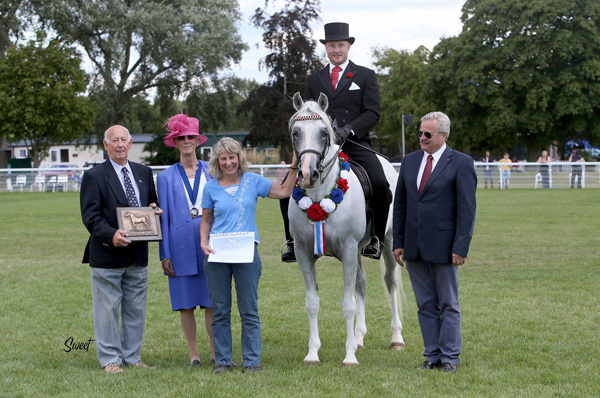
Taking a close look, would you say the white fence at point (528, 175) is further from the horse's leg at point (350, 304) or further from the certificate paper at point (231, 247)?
the certificate paper at point (231, 247)

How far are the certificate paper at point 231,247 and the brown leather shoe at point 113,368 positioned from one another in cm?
132

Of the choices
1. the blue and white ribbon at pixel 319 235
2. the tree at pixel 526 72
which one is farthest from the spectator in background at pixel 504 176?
the blue and white ribbon at pixel 319 235

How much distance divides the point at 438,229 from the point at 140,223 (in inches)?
103

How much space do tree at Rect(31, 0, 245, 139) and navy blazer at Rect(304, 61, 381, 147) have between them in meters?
35.9

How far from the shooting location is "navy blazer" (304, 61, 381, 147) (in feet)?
23.6

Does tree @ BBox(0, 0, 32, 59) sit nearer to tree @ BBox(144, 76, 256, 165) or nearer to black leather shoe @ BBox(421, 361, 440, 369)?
tree @ BBox(144, 76, 256, 165)

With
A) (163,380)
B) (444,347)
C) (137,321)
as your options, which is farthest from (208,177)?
(444,347)

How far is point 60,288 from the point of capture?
10578 millimetres

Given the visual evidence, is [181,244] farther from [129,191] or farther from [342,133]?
[342,133]

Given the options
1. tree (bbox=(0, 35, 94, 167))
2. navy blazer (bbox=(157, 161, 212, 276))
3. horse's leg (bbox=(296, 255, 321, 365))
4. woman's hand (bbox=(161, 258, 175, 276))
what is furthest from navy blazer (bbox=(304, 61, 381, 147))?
tree (bbox=(0, 35, 94, 167))

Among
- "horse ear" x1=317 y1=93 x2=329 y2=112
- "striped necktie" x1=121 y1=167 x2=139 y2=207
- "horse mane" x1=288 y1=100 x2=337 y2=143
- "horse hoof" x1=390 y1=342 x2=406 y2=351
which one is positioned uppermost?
"horse ear" x1=317 y1=93 x2=329 y2=112

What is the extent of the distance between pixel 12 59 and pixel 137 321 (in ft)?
120

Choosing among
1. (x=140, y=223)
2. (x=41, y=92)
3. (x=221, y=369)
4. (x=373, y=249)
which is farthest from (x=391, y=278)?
(x=41, y=92)

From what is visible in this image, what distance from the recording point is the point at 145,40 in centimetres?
4253
